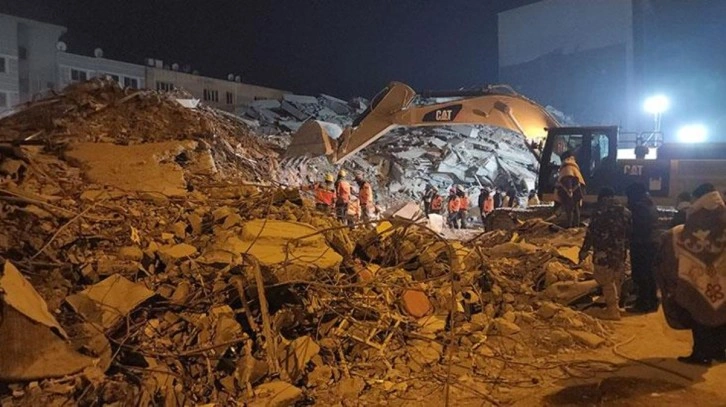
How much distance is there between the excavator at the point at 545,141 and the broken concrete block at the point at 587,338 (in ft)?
16.2

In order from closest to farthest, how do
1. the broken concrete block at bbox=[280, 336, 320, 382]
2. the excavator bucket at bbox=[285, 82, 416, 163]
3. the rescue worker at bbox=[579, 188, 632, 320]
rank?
the broken concrete block at bbox=[280, 336, 320, 382]
the rescue worker at bbox=[579, 188, 632, 320]
the excavator bucket at bbox=[285, 82, 416, 163]

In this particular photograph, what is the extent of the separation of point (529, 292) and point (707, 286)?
232cm

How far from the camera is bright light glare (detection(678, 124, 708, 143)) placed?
16.5 metres

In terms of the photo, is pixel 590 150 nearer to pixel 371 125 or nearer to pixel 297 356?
pixel 371 125

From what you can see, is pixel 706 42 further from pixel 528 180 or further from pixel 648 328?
pixel 648 328

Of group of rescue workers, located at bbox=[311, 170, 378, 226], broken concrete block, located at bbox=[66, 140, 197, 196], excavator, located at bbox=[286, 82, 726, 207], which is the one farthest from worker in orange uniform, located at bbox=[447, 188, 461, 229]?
broken concrete block, located at bbox=[66, 140, 197, 196]

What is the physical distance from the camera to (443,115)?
37.5ft

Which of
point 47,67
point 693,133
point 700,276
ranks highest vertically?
point 47,67

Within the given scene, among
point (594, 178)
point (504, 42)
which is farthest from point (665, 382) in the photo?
point (504, 42)

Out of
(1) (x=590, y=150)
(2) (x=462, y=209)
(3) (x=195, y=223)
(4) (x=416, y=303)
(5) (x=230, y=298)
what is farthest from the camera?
(2) (x=462, y=209)

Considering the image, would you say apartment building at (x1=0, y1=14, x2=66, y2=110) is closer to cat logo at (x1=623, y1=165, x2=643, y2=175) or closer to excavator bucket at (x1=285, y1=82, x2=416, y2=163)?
excavator bucket at (x1=285, y1=82, x2=416, y2=163)

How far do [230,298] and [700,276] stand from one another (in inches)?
155

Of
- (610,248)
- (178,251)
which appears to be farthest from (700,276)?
(178,251)

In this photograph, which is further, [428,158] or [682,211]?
[428,158]
